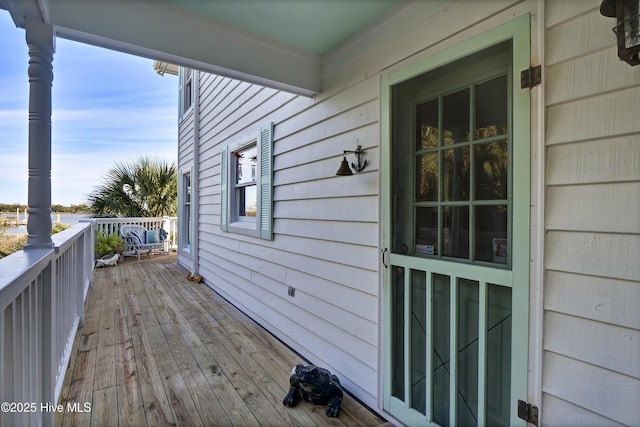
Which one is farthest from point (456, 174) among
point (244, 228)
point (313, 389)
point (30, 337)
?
point (244, 228)

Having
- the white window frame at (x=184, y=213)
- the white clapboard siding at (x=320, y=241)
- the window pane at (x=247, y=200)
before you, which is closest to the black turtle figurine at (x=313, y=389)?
the white clapboard siding at (x=320, y=241)

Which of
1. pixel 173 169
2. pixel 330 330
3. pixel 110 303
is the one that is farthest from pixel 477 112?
pixel 173 169

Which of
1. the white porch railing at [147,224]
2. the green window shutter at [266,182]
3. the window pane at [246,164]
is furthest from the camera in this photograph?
the white porch railing at [147,224]

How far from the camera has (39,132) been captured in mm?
1869

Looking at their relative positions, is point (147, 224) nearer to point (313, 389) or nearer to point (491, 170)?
point (313, 389)

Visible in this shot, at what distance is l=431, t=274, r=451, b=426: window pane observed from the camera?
5.80 ft

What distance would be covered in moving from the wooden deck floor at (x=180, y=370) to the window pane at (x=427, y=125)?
1.77 meters

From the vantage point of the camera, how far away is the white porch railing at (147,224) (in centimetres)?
824

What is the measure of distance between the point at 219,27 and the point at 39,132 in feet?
4.25

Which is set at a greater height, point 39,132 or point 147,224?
point 39,132

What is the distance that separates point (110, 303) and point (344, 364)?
3.60 meters

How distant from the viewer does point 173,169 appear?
31.4ft

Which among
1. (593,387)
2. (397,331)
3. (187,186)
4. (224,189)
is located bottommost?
(397,331)

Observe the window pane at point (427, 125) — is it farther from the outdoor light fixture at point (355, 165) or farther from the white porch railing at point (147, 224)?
the white porch railing at point (147, 224)
